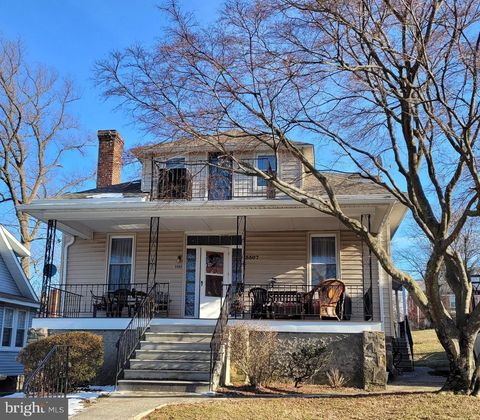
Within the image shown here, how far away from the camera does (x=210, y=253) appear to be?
15922 millimetres

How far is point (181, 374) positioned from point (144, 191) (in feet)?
20.7

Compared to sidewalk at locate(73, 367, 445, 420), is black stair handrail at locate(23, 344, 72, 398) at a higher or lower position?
higher

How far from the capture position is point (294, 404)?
344 inches

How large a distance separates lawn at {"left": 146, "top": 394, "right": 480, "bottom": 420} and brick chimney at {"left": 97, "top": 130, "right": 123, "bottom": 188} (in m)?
10.2

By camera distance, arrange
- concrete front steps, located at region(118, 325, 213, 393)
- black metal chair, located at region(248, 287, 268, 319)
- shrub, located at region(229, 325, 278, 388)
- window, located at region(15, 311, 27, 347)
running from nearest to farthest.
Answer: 1. concrete front steps, located at region(118, 325, 213, 393)
2. shrub, located at region(229, 325, 278, 388)
3. black metal chair, located at region(248, 287, 268, 319)
4. window, located at region(15, 311, 27, 347)

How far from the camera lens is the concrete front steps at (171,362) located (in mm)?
10234

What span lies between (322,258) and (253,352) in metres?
5.17

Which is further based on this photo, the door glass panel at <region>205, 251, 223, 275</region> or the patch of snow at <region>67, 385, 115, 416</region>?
the door glass panel at <region>205, 251, 223, 275</region>

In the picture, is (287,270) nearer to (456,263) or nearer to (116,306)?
(116,306)

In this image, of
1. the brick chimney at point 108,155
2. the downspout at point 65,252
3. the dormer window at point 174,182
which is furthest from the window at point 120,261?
the dormer window at point 174,182

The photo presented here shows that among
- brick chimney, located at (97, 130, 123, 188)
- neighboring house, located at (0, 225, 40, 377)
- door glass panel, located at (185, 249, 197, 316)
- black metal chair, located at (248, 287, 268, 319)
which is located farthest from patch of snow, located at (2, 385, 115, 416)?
neighboring house, located at (0, 225, 40, 377)

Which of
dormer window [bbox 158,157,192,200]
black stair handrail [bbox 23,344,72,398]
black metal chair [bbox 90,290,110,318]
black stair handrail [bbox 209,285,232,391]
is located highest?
dormer window [bbox 158,157,192,200]

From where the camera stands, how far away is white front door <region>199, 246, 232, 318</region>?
15.5 metres

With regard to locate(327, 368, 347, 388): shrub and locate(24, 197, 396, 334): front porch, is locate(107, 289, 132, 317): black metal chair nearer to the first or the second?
locate(24, 197, 396, 334): front porch
